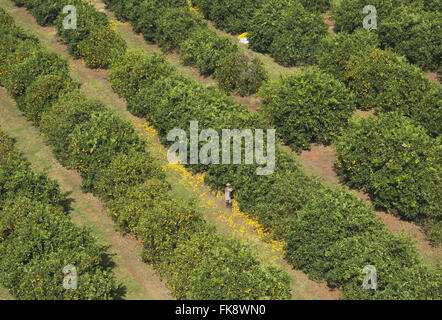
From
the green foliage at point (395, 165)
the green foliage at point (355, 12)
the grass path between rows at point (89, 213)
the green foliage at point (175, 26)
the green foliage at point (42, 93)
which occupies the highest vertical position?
the green foliage at point (355, 12)

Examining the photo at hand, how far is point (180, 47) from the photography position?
38.2 meters

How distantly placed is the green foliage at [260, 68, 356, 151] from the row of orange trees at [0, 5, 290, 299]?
25.3 feet

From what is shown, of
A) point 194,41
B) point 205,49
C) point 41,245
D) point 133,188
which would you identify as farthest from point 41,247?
point 194,41

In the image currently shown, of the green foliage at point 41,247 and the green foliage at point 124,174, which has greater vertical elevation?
the green foliage at point 124,174

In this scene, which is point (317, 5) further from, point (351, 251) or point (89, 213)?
point (351, 251)

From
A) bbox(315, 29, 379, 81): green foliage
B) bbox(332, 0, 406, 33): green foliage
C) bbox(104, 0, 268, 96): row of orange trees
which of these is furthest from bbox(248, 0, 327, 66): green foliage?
bbox(104, 0, 268, 96): row of orange trees

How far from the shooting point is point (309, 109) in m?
29.4

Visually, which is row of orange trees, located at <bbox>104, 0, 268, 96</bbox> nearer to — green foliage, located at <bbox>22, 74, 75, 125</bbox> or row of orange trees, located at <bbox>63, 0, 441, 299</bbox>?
row of orange trees, located at <bbox>63, 0, 441, 299</bbox>

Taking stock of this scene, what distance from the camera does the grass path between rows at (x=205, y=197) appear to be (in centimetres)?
2238

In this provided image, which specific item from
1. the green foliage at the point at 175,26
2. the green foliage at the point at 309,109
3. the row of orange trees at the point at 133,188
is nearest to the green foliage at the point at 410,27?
the green foliage at the point at 309,109

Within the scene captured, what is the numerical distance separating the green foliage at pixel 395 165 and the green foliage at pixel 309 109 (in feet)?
8.22

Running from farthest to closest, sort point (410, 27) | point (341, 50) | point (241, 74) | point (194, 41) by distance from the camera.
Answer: point (410, 27) < point (194, 41) < point (341, 50) < point (241, 74)

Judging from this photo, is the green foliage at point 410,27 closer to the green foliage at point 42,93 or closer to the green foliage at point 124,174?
the green foliage at point 124,174

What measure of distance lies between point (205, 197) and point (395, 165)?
989 cm
